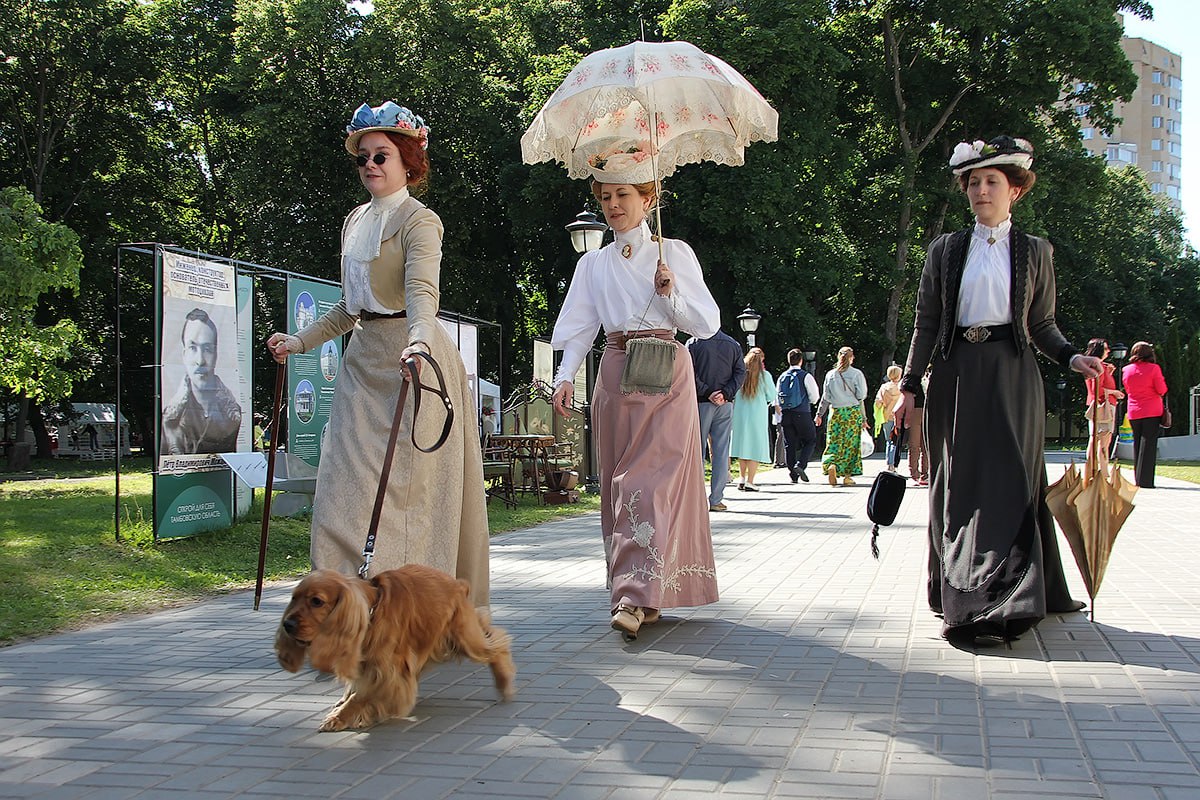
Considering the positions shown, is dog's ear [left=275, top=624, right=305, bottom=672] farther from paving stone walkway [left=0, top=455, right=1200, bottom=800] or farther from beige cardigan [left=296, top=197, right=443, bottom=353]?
beige cardigan [left=296, top=197, right=443, bottom=353]

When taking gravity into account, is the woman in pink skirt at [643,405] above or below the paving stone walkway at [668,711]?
above

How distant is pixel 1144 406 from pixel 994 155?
12.8 m

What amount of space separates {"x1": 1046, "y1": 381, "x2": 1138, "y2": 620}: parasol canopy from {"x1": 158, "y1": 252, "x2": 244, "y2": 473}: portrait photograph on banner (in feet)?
22.9

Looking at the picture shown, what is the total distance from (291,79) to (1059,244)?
2951 cm

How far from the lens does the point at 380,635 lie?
388 cm

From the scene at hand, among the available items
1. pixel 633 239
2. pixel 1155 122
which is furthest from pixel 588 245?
pixel 1155 122

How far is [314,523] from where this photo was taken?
4.75 metres

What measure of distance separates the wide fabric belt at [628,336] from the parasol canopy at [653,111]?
0.89m

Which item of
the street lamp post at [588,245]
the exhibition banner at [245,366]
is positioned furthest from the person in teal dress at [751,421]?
the exhibition banner at [245,366]

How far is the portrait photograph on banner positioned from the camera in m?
9.60

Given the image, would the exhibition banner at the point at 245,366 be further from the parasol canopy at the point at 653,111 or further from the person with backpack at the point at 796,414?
the person with backpack at the point at 796,414

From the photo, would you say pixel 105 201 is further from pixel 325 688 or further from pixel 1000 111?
pixel 325 688

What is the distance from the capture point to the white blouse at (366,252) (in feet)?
16.2

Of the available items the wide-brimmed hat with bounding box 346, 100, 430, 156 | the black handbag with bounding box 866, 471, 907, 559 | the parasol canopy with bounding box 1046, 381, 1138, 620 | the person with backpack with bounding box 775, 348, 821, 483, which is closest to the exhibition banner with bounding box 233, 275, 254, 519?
the wide-brimmed hat with bounding box 346, 100, 430, 156
